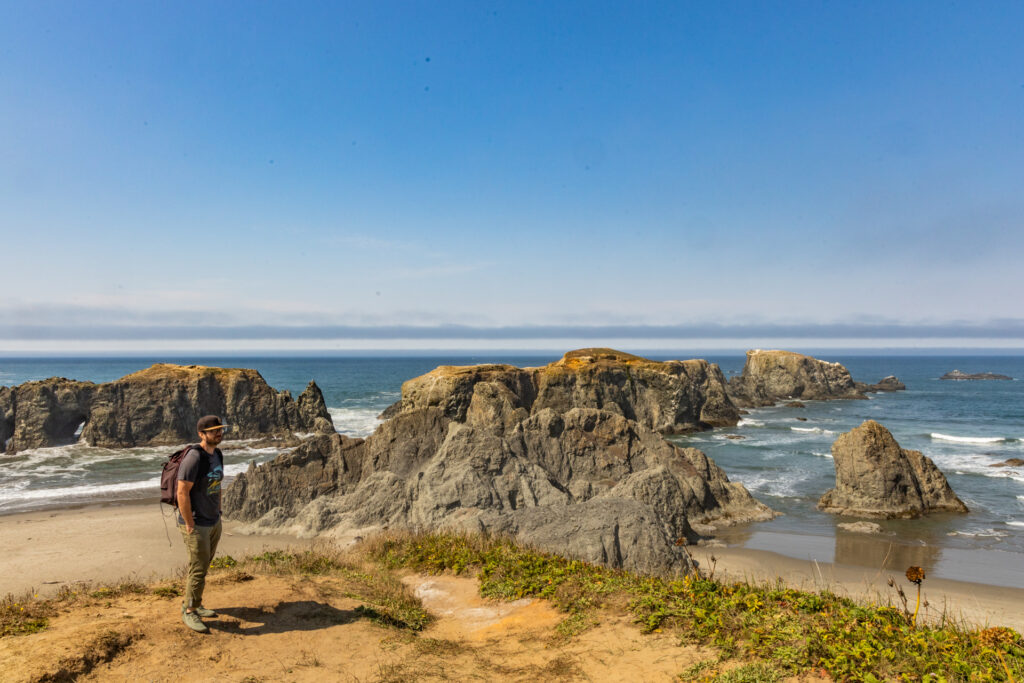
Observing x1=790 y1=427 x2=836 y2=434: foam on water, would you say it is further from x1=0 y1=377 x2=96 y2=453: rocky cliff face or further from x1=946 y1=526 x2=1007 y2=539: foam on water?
x1=0 y1=377 x2=96 y2=453: rocky cliff face

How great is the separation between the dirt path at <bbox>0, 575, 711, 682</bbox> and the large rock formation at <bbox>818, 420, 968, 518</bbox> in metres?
20.8

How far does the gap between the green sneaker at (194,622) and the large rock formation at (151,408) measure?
1538 inches

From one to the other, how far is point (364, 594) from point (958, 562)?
62.0ft


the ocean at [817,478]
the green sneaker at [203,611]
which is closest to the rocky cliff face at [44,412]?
the ocean at [817,478]

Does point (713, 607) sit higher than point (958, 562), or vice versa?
point (713, 607)

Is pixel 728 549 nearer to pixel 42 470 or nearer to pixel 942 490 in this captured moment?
pixel 942 490

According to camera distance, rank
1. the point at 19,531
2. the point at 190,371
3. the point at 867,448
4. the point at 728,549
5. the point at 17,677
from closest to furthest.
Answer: the point at 17,677, the point at 728,549, the point at 19,531, the point at 867,448, the point at 190,371

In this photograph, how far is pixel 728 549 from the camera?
18.7 m

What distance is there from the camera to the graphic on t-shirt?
743 centimetres

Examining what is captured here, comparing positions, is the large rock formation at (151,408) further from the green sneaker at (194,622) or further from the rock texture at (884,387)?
the rock texture at (884,387)

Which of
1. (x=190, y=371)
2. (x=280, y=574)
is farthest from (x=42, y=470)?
(x=280, y=574)

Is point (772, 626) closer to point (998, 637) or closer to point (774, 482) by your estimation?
point (998, 637)

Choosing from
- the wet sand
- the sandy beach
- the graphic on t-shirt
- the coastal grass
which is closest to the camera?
the coastal grass

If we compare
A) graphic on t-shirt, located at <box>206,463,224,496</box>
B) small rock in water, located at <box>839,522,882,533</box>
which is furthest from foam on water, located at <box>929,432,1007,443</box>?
graphic on t-shirt, located at <box>206,463,224,496</box>
